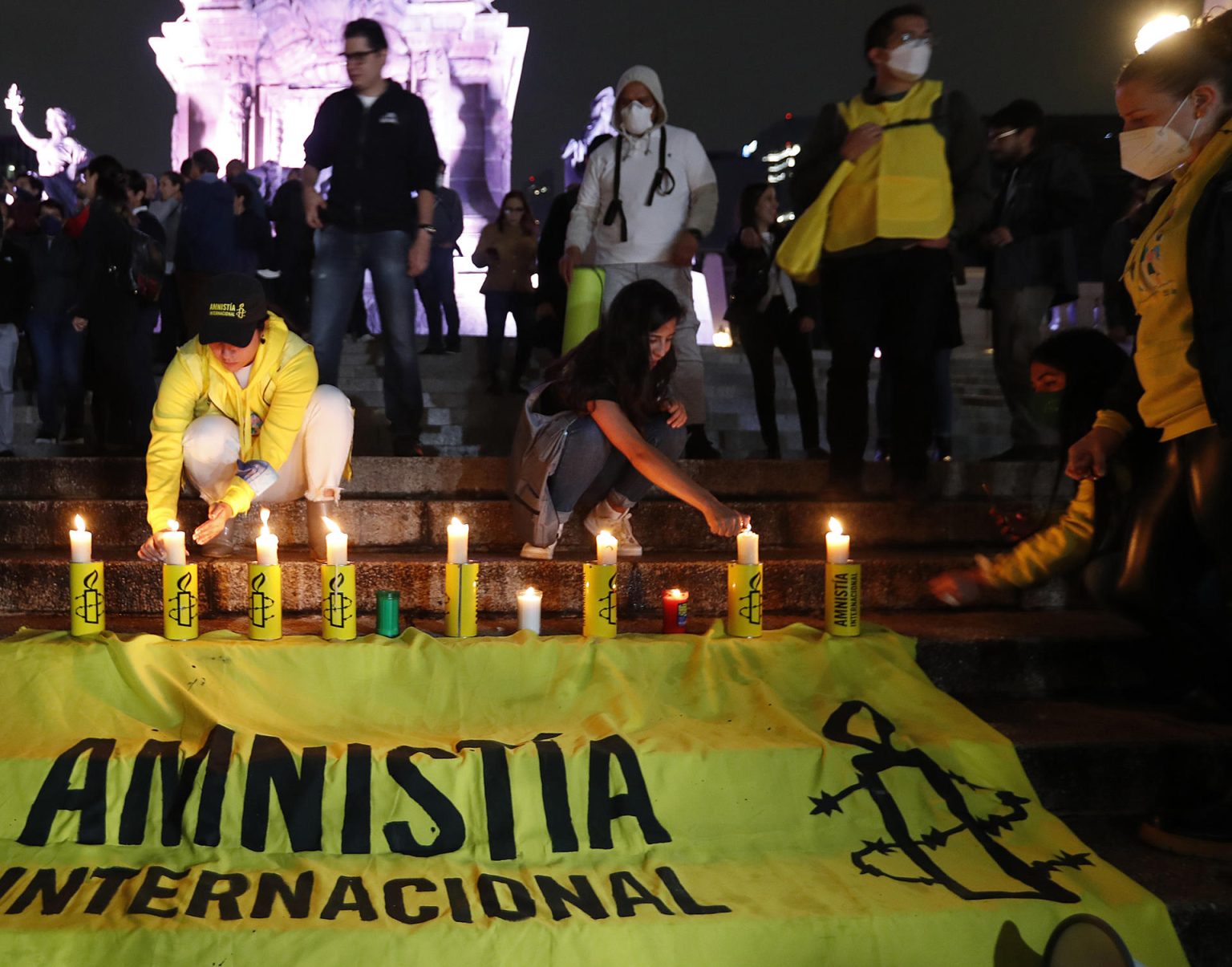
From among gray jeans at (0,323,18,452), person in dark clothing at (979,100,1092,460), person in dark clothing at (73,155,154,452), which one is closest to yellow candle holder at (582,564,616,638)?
person in dark clothing at (979,100,1092,460)

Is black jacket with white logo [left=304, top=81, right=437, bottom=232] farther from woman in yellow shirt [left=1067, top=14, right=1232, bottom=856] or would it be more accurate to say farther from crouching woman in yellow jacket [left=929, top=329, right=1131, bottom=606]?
woman in yellow shirt [left=1067, top=14, right=1232, bottom=856]

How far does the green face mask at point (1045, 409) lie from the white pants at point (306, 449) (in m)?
3.26

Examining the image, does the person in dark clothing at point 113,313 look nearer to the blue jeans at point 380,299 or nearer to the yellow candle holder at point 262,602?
the blue jeans at point 380,299

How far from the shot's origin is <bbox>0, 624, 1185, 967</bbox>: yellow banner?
2.37 meters

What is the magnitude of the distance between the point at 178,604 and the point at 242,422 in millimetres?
972

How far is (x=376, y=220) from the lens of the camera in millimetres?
5125

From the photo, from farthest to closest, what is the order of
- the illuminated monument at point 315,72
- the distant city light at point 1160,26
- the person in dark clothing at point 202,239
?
the illuminated monument at point 315,72
the person in dark clothing at point 202,239
the distant city light at point 1160,26

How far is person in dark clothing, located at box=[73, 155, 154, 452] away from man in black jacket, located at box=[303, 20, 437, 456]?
1460 mm

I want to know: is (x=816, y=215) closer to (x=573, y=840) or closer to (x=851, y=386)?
(x=851, y=386)

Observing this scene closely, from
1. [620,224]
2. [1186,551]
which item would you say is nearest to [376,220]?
[620,224]

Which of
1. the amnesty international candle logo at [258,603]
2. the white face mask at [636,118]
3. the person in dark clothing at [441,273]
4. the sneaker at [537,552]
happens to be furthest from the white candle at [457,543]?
the person in dark clothing at [441,273]

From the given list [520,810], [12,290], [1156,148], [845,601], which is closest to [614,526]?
[845,601]

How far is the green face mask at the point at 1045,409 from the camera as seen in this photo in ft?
17.2

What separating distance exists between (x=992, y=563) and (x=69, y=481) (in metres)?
3.86
